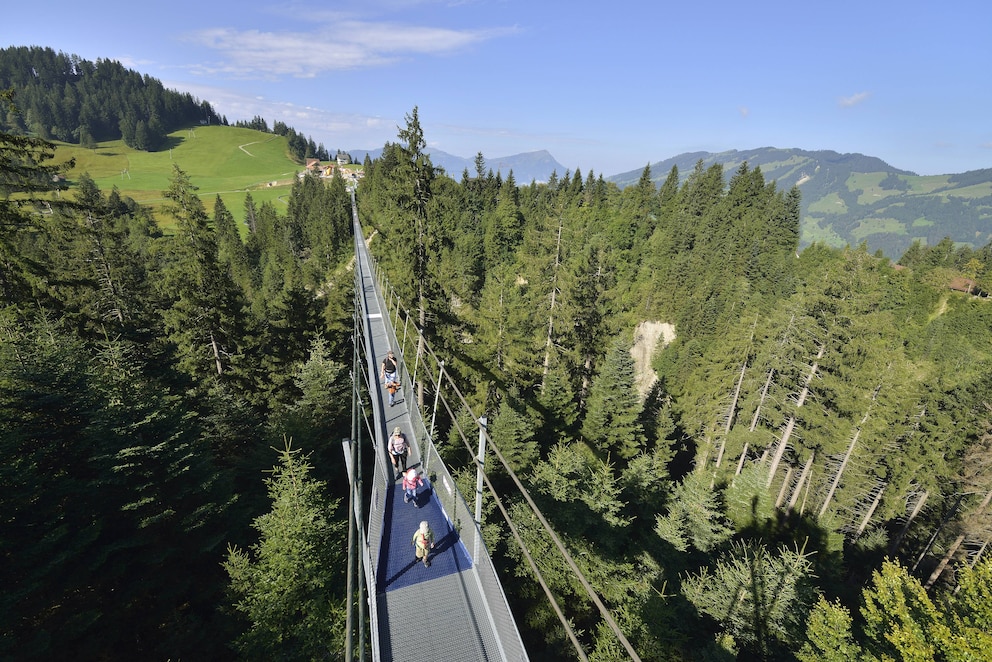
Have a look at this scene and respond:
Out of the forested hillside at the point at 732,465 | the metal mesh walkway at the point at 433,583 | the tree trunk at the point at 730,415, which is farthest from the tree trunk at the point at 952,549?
the metal mesh walkway at the point at 433,583

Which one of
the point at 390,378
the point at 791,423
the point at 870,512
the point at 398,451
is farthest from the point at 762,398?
the point at 398,451

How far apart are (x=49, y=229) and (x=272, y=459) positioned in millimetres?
10350

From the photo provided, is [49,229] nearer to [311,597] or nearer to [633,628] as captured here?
[311,597]

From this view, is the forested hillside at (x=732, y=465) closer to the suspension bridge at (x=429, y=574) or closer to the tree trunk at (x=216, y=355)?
the suspension bridge at (x=429, y=574)

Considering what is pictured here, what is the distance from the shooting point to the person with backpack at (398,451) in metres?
9.24

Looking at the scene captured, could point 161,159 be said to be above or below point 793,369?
above

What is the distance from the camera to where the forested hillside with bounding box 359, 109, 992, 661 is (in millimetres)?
14914

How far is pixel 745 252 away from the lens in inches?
2170

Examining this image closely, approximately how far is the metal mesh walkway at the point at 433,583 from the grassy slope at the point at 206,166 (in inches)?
4595

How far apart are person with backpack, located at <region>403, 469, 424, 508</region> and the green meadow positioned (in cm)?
11654

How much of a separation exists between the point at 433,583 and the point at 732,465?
90.1 feet

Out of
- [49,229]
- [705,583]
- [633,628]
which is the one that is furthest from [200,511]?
[705,583]

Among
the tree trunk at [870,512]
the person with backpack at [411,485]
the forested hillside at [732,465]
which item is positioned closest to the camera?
the person with backpack at [411,485]

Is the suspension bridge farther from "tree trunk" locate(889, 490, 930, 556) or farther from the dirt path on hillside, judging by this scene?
the dirt path on hillside
